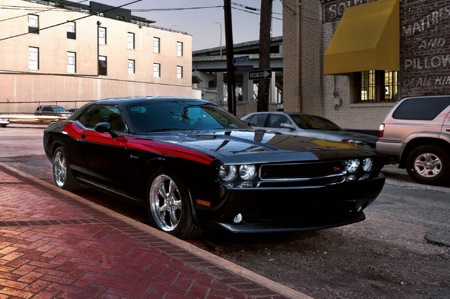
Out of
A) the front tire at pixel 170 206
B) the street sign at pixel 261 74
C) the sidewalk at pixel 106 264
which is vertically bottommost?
the sidewalk at pixel 106 264

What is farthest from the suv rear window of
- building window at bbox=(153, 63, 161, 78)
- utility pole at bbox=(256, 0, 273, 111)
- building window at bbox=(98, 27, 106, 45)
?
building window at bbox=(153, 63, 161, 78)

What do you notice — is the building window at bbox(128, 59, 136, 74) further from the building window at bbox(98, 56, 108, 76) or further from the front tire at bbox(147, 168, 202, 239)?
the front tire at bbox(147, 168, 202, 239)

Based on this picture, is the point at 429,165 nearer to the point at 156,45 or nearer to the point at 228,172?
the point at 228,172

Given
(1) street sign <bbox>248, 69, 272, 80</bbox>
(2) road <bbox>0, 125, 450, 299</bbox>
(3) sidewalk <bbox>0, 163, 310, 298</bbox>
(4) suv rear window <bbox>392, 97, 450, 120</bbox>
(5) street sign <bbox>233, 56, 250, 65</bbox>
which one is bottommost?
(2) road <bbox>0, 125, 450, 299</bbox>

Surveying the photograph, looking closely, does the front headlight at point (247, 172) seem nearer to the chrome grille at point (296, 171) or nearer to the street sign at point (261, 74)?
the chrome grille at point (296, 171)

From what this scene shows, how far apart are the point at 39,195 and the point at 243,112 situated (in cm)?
2328

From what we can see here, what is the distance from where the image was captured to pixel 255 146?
4750mm

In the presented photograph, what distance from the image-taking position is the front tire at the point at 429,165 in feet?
29.5

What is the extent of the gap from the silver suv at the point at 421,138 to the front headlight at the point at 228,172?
19.8 feet

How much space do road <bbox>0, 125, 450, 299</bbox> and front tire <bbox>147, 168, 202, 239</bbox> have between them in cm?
27

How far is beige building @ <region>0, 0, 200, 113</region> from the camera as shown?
4616cm

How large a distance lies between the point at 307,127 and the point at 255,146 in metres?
6.92

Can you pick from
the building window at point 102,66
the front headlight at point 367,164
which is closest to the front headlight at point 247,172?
the front headlight at point 367,164

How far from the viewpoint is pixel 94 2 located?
56.6m
